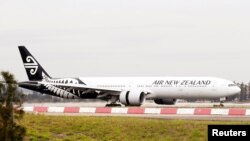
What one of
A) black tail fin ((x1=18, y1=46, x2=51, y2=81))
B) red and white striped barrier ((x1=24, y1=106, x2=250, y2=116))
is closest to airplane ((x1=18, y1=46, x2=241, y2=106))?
black tail fin ((x1=18, y1=46, x2=51, y2=81))

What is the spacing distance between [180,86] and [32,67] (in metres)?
19.5

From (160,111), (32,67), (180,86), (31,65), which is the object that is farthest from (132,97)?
(160,111)

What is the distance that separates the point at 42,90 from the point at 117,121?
42.7 metres

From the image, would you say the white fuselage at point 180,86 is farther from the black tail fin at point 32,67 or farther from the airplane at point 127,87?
the black tail fin at point 32,67

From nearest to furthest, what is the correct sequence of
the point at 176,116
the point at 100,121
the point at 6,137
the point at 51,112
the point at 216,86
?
the point at 6,137
the point at 100,121
the point at 176,116
the point at 51,112
the point at 216,86

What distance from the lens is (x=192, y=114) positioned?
33625 millimetres

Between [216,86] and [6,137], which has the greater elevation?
[216,86]

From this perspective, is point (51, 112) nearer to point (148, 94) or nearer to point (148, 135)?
point (148, 135)

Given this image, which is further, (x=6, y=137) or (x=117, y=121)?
(x=117, y=121)

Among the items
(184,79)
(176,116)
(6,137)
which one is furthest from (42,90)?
(6,137)

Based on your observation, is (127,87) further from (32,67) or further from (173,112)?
(173,112)

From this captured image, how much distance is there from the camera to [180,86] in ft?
196

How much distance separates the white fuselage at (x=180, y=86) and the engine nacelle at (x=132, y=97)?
99.3 inches

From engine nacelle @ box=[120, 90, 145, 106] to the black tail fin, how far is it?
1405 centimetres
